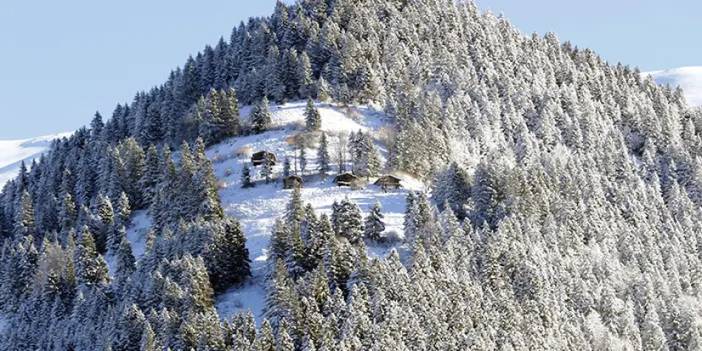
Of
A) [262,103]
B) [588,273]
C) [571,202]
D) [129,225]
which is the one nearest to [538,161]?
[571,202]

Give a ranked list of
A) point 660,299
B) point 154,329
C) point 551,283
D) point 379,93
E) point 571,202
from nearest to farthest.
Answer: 1. point 154,329
2. point 551,283
3. point 660,299
4. point 571,202
5. point 379,93

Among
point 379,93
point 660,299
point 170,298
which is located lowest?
point 660,299

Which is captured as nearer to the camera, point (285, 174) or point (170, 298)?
point (170, 298)

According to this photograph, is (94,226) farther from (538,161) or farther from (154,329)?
(538,161)

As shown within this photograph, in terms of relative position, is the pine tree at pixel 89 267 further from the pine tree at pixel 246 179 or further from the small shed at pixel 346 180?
the small shed at pixel 346 180

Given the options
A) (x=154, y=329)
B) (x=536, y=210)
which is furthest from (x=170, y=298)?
(x=536, y=210)

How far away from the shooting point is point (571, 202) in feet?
436

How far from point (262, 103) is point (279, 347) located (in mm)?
76029

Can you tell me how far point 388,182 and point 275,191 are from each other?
15.9 m

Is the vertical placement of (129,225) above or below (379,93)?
below

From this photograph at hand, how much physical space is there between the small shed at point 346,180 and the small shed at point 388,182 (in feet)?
10.9

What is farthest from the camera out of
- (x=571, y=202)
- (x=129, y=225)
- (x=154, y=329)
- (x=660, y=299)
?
(x=129, y=225)

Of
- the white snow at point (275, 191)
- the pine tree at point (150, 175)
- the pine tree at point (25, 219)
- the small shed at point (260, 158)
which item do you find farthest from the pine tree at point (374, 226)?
the pine tree at point (25, 219)

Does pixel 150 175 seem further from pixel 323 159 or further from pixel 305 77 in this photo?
pixel 305 77
